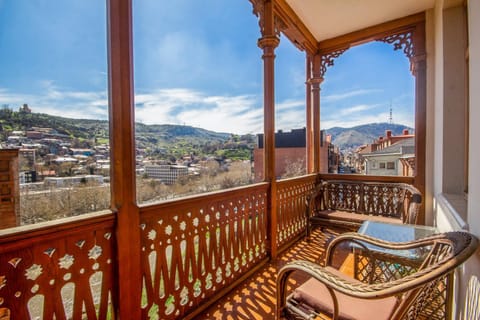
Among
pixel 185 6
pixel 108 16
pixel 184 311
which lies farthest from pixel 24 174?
pixel 185 6

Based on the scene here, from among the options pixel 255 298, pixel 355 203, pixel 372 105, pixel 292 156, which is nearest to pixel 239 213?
pixel 255 298

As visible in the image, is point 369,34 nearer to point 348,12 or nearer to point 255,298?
point 348,12

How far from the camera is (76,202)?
1.18 metres

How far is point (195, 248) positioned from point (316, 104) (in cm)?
318

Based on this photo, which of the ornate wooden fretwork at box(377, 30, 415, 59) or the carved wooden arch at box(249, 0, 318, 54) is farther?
the ornate wooden fretwork at box(377, 30, 415, 59)

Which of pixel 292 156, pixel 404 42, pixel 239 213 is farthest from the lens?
pixel 292 156

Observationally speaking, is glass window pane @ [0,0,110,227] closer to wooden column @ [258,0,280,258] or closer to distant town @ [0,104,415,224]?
distant town @ [0,104,415,224]

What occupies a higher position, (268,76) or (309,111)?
(268,76)

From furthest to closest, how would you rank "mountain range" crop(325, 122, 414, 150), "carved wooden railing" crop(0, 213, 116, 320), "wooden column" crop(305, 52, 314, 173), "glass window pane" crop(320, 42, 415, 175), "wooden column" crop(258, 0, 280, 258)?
"mountain range" crop(325, 122, 414, 150) → "wooden column" crop(305, 52, 314, 173) → "glass window pane" crop(320, 42, 415, 175) → "wooden column" crop(258, 0, 280, 258) → "carved wooden railing" crop(0, 213, 116, 320)

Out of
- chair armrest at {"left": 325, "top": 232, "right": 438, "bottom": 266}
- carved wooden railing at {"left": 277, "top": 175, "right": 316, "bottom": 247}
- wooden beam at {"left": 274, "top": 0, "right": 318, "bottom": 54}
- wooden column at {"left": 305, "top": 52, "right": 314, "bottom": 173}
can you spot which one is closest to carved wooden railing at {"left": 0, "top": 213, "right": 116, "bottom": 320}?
chair armrest at {"left": 325, "top": 232, "right": 438, "bottom": 266}

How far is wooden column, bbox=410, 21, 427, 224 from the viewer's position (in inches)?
124

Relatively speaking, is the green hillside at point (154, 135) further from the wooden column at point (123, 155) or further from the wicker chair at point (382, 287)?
the wicker chair at point (382, 287)

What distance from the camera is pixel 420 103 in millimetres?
3172

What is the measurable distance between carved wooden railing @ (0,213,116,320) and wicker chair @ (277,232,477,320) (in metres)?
0.98
